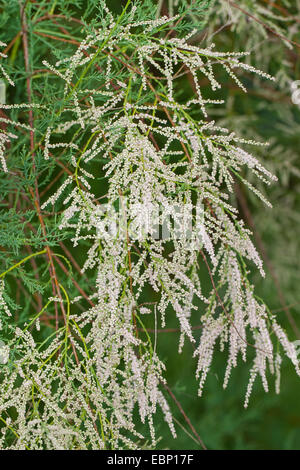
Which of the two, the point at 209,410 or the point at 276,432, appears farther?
the point at 276,432

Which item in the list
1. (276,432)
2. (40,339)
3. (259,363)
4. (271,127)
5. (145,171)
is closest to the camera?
(145,171)

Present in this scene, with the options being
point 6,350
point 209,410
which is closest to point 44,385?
point 6,350

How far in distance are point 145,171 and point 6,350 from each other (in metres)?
0.33

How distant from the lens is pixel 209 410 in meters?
1.89

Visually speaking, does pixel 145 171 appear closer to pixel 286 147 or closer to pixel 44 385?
pixel 44 385

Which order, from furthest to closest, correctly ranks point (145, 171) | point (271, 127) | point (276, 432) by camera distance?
point (276, 432) < point (271, 127) < point (145, 171)

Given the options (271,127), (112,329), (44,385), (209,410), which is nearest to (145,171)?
(112,329)

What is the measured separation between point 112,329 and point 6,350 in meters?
0.16

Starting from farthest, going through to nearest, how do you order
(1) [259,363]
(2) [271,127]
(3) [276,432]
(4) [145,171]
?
(3) [276,432] < (2) [271,127] < (1) [259,363] < (4) [145,171]

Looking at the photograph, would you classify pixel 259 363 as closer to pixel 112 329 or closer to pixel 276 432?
pixel 112 329

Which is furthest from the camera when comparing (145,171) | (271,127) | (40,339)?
(271,127)

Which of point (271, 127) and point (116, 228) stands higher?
point (271, 127)

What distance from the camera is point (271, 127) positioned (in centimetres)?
184
